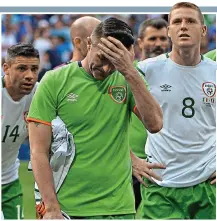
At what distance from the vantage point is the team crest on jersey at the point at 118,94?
561 cm

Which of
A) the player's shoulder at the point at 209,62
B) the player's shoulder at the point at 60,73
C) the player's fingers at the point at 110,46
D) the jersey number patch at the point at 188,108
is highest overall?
the player's fingers at the point at 110,46

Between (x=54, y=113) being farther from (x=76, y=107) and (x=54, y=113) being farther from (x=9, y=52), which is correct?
(x=9, y=52)

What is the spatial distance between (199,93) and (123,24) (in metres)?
2.01

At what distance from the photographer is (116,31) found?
17.6 ft

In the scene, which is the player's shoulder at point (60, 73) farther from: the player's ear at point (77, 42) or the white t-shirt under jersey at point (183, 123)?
the player's ear at point (77, 42)

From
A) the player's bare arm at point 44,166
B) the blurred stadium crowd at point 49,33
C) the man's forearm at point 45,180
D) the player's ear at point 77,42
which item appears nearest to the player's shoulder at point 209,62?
the player's ear at point 77,42

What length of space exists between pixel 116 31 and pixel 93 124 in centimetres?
70

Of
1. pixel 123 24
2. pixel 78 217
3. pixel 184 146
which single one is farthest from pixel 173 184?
pixel 123 24

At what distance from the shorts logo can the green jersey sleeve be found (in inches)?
85.0

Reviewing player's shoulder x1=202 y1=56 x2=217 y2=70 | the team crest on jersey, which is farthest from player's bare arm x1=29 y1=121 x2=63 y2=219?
player's shoulder x1=202 y1=56 x2=217 y2=70

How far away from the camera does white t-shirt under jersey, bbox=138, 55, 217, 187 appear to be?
720cm

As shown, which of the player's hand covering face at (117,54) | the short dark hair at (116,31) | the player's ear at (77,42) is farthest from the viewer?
the player's ear at (77,42)

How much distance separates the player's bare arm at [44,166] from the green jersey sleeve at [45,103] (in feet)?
0.19

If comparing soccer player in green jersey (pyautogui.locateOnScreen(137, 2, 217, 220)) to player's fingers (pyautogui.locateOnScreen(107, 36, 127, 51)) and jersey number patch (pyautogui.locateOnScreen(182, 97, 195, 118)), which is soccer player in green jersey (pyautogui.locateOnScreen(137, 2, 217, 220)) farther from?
player's fingers (pyautogui.locateOnScreen(107, 36, 127, 51))
